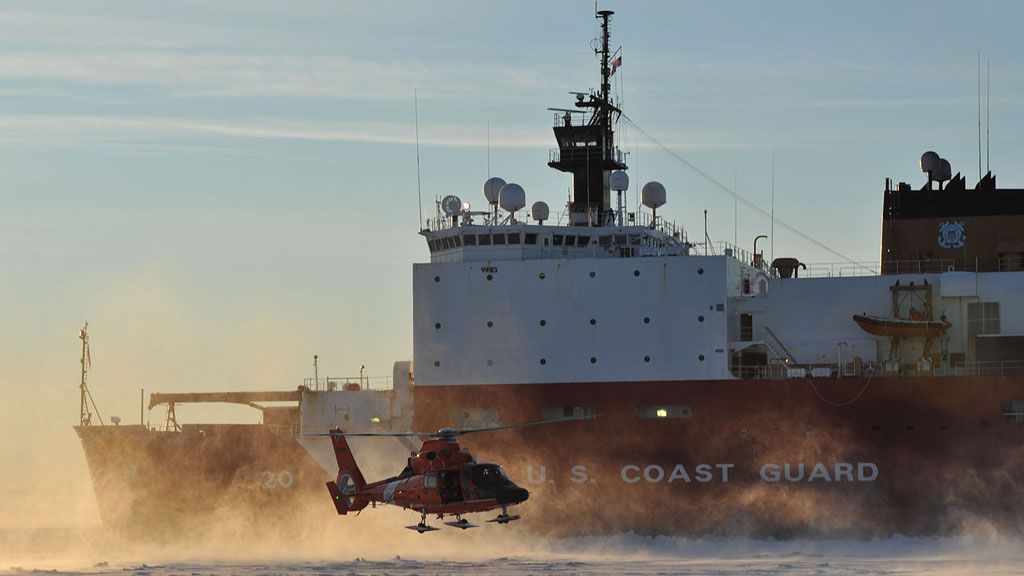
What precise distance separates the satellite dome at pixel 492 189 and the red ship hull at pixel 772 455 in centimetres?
559

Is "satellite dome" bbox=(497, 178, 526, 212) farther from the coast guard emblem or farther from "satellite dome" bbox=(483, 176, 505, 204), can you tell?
the coast guard emblem

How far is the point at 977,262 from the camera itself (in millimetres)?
52125

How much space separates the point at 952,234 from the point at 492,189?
12761mm

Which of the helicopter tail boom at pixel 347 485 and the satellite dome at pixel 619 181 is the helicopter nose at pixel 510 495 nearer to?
the helicopter tail boom at pixel 347 485

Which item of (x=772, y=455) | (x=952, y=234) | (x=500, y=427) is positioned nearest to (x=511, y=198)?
(x=500, y=427)

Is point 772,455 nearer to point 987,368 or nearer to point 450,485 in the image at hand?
point 987,368

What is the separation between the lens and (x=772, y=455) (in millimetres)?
48000

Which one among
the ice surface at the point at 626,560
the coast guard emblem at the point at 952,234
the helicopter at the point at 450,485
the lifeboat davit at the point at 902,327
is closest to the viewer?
the helicopter at the point at 450,485

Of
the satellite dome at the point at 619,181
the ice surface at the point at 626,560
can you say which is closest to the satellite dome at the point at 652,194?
the satellite dome at the point at 619,181

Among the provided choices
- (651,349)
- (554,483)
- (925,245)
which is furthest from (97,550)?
(925,245)

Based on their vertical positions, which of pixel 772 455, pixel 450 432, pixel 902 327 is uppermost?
pixel 902 327

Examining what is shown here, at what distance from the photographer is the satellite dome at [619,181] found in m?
52.1

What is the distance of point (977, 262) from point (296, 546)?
19888 millimetres

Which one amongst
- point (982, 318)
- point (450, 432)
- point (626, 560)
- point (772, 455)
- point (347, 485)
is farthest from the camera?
point (982, 318)
